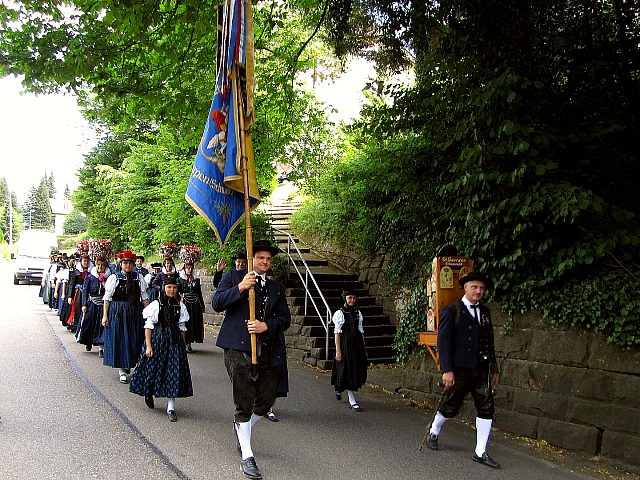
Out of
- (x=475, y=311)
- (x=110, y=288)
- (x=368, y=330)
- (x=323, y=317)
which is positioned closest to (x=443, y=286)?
(x=475, y=311)

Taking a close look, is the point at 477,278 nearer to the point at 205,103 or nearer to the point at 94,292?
the point at 205,103

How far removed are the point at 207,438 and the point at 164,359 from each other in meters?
1.34

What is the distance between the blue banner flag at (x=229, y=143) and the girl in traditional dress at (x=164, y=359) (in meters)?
1.95

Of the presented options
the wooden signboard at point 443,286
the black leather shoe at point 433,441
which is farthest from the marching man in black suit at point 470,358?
the wooden signboard at point 443,286

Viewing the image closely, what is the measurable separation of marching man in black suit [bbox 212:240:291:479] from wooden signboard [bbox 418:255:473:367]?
7.33ft

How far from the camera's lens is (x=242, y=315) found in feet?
16.9

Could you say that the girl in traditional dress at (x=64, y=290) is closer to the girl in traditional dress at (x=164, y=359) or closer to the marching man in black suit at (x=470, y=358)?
the girl in traditional dress at (x=164, y=359)

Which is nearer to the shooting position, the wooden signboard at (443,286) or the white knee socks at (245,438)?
the white knee socks at (245,438)

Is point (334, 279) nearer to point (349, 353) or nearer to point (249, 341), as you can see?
point (349, 353)

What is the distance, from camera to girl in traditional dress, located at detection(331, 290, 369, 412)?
26.3 ft

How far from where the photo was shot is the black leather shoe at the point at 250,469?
15.5 feet

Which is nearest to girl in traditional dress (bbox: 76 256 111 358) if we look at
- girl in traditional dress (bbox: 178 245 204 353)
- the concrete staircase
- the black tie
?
girl in traditional dress (bbox: 178 245 204 353)

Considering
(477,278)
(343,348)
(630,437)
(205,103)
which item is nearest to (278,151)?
(205,103)

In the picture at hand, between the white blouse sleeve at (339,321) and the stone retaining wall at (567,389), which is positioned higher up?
the white blouse sleeve at (339,321)
